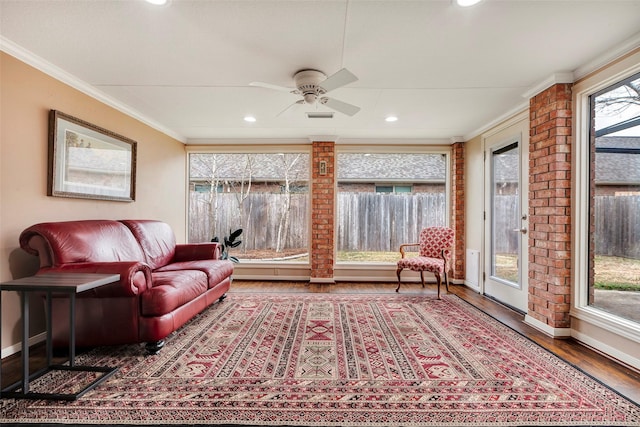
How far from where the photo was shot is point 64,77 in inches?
103

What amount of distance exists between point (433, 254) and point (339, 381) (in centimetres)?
291

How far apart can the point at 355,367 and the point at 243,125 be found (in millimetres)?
3351

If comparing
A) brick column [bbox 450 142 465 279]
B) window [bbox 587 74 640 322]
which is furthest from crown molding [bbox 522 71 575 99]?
brick column [bbox 450 142 465 279]

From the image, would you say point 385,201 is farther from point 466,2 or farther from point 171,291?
point 171,291

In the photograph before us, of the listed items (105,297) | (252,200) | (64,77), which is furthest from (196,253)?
(64,77)

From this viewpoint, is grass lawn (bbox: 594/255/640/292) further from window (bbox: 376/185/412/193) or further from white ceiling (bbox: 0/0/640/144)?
window (bbox: 376/185/412/193)

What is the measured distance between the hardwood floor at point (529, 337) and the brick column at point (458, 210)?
1.30ft

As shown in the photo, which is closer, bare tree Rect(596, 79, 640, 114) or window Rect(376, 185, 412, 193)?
bare tree Rect(596, 79, 640, 114)

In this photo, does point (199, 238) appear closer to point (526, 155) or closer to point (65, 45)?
point (65, 45)

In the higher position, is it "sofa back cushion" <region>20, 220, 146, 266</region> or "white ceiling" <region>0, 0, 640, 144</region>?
"white ceiling" <region>0, 0, 640, 144</region>

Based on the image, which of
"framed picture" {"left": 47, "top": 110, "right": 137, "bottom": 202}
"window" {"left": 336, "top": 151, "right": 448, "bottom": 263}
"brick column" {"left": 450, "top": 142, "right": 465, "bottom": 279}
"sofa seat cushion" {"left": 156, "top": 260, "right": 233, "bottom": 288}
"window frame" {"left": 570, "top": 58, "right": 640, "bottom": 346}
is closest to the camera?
"window frame" {"left": 570, "top": 58, "right": 640, "bottom": 346}

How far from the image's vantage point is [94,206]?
3039mm

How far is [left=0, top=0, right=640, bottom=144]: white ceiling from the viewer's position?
178 centimetres

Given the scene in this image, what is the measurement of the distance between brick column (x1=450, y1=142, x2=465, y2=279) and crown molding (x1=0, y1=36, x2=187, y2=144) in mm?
4465
